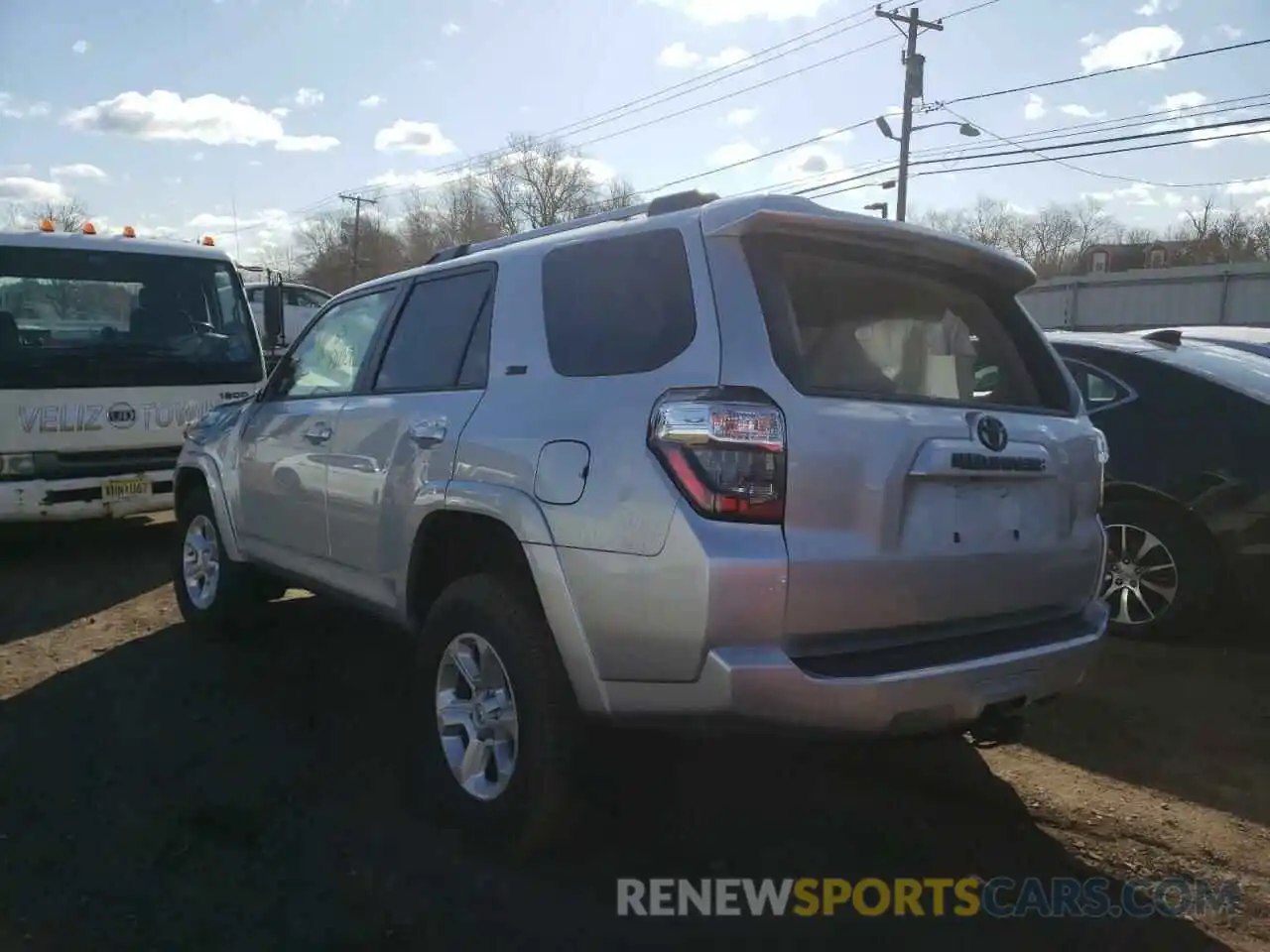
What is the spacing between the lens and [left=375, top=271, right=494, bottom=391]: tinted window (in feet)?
12.1

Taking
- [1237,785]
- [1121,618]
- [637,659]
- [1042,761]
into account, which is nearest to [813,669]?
[637,659]

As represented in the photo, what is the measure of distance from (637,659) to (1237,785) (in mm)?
2473

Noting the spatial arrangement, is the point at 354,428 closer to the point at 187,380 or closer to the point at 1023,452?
the point at 1023,452

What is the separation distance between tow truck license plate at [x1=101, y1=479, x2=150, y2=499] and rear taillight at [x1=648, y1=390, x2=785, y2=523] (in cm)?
596

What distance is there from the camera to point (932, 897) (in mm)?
3004

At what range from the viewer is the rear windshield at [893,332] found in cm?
279

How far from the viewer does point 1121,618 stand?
5371 mm

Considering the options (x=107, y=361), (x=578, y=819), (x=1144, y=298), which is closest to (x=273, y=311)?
(x=107, y=361)

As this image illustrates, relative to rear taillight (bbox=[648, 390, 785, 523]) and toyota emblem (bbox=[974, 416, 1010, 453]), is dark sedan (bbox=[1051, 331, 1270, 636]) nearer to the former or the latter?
toyota emblem (bbox=[974, 416, 1010, 453])

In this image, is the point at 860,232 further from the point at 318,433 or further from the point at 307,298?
the point at 307,298

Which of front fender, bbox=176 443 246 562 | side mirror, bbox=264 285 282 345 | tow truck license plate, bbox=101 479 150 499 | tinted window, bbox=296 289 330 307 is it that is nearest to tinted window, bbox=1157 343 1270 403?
front fender, bbox=176 443 246 562

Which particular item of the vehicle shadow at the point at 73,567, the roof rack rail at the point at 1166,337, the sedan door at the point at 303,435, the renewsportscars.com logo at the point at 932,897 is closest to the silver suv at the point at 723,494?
the renewsportscars.com logo at the point at 932,897

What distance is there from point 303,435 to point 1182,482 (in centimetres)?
419

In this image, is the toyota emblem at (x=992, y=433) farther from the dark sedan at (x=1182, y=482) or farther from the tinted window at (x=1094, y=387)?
the tinted window at (x=1094, y=387)
